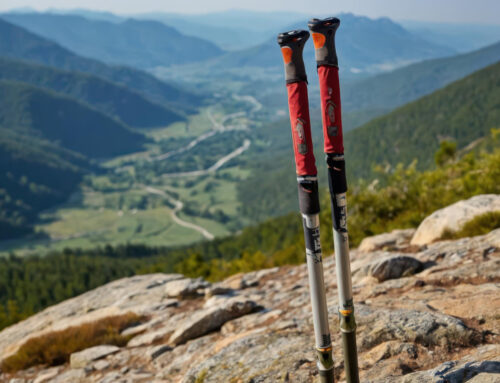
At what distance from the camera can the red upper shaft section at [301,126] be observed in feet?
19.0

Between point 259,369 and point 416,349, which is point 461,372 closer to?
point 416,349

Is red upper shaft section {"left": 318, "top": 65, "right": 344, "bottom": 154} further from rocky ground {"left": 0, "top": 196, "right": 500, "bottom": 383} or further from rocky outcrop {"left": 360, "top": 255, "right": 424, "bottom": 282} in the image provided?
rocky outcrop {"left": 360, "top": 255, "right": 424, "bottom": 282}

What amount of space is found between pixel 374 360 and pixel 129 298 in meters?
13.1

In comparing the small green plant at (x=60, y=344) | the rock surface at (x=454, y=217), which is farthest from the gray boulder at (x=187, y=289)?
the rock surface at (x=454, y=217)

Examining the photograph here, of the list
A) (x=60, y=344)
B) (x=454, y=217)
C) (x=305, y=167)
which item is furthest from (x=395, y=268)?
(x=60, y=344)

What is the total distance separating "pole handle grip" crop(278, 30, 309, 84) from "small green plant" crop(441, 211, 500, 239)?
1011 cm

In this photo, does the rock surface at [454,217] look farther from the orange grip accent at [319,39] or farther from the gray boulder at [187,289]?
the orange grip accent at [319,39]

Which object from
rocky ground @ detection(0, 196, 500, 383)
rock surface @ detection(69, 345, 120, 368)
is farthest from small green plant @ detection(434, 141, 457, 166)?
rock surface @ detection(69, 345, 120, 368)

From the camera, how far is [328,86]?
19.2 ft

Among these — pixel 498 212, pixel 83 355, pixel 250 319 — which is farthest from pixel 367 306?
pixel 83 355

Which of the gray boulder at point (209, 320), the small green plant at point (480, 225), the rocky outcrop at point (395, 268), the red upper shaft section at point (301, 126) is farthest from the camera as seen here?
the small green plant at point (480, 225)

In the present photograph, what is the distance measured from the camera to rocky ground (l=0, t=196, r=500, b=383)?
7500mm

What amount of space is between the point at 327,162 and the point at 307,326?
521cm

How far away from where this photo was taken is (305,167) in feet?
19.6
